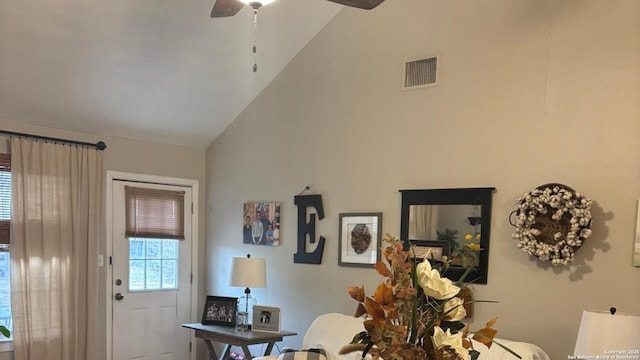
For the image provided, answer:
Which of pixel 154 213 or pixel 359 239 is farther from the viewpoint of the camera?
pixel 154 213

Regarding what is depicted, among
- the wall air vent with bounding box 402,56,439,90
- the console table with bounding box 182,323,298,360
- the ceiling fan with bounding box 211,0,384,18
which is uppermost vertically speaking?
the ceiling fan with bounding box 211,0,384,18

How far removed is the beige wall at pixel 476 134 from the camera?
2998 millimetres

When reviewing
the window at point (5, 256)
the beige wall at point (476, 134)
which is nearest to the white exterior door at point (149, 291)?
the beige wall at point (476, 134)

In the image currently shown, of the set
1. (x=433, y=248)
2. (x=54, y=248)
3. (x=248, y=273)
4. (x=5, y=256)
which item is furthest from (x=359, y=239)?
(x=5, y=256)

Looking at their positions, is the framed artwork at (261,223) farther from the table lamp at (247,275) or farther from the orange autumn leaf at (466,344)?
the orange autumn leaf at (466,344)

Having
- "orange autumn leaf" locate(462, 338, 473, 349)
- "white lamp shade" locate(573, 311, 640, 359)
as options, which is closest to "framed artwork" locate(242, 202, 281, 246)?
"white lamp shade" locate(573, 311, 640, 359)

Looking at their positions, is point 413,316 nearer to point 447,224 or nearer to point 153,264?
point 447,224

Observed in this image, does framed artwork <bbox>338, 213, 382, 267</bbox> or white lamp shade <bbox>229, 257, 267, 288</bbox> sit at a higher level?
framed artwork <bbox>338, 213, 382, 267</bbox>

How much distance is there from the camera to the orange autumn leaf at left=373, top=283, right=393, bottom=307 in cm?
139

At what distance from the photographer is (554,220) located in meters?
3.03

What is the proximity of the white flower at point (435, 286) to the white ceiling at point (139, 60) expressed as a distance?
309 centimetres

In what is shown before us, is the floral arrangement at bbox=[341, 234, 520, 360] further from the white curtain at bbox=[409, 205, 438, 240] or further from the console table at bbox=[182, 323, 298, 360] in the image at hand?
the console table at bbox=[182, 323, 298, 360]

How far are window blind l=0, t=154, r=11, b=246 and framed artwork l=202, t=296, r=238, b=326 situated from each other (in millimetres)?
1692

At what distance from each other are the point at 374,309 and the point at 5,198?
3.71 metres
